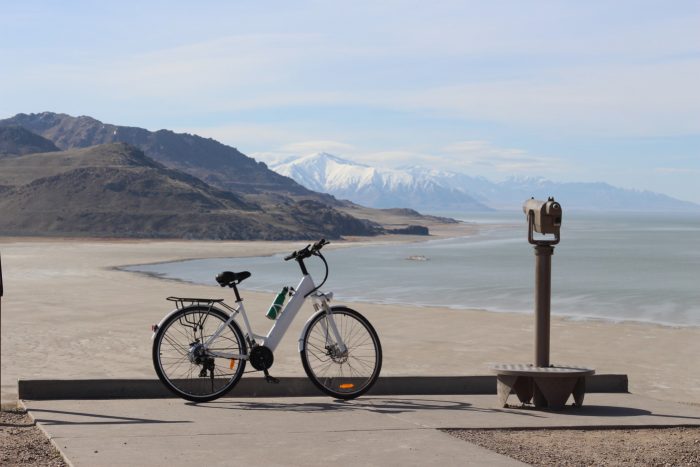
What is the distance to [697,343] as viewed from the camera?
982 inches

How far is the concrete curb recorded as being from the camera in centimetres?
866

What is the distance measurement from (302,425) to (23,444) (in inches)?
79.0

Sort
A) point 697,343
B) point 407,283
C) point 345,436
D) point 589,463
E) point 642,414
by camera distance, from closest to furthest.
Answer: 1. point 589,463
2. point 345,436
3. point 642,414
4. point 697,343
5. point 407,283

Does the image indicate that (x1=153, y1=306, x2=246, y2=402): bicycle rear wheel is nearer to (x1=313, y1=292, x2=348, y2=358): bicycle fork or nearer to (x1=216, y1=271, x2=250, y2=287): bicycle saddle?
(x1=216, y1=271, x2=250, y2=287): bicycle saddle

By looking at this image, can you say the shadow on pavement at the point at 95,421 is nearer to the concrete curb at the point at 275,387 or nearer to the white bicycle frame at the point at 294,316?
the concrete curb at the point at 275,387

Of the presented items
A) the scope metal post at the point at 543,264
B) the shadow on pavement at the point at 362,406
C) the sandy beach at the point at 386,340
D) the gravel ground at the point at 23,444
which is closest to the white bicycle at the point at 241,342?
the shadow on pavement at the point at 362,406

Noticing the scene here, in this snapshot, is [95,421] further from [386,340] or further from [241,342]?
[386,340]

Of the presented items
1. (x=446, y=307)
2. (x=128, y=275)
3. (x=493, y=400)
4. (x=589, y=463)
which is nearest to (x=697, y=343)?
(x=446, y=307)

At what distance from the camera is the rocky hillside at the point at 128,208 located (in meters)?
111

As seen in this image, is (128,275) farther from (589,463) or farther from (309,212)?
(309,212)

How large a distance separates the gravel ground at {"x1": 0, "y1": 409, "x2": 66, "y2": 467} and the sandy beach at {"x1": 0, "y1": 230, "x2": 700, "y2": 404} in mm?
7476

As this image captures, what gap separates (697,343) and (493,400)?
56.7 feet

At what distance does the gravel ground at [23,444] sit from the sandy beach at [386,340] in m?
7.48

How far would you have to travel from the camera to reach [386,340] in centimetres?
2369
